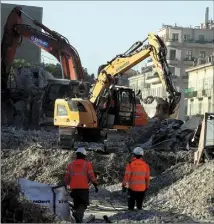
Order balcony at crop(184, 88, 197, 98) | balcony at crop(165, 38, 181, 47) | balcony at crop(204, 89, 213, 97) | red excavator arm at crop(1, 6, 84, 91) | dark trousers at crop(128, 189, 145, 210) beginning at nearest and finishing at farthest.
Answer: dark trousers at crop(128, 189, 145, 210), red excavator arm at crop(1, 6, 84, 91), balcony at crop(204, 89, 213, 97), balcony at crop(184, 88, 197, 98), balcony at crop(165, 38, 181, 47)

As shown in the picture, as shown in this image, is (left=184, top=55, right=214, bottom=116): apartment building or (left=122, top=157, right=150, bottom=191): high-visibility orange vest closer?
(left=122, top=157, right=150, bottom=191): high-visibility orange vest

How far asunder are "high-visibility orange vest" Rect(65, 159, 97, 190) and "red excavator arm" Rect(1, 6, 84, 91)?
49.6 ft

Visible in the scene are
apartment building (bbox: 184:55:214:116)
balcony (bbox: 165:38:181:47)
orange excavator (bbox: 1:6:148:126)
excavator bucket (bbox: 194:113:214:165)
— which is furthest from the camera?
balcony (bbox: 165:38:181:47)

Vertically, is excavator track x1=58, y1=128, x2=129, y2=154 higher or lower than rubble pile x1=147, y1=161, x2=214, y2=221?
higher

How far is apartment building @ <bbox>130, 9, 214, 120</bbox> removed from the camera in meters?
92.8

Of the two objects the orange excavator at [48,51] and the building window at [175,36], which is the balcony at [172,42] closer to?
the building window at [175,36]

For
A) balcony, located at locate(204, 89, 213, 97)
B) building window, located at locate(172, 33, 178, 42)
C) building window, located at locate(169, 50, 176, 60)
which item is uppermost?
building window, located at locate(172, 33, 178, 42)

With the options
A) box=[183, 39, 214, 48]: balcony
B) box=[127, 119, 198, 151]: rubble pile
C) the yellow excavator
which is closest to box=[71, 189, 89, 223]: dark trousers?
the yellow excavator

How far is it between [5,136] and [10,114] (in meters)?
5.94

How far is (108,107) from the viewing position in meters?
21.0

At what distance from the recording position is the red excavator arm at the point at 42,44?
25.7 meters

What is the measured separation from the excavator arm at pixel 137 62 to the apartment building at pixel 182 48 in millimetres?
67529

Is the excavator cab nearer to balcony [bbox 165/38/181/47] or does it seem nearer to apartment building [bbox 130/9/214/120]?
apartment building [bbox 130/9/214/120]

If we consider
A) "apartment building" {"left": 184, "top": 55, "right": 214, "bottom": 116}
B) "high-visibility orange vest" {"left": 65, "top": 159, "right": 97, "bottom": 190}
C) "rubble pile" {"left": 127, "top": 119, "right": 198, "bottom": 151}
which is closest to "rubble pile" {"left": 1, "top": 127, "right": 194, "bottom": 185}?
"rubble pile" {"left": 127, "top": 119, "right": 198, "bottom": 151}
